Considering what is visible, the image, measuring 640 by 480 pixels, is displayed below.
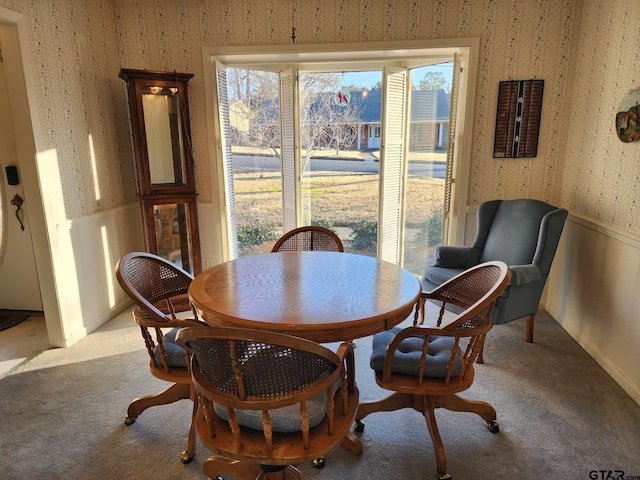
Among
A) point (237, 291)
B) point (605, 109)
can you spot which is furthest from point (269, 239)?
point (605, 109)

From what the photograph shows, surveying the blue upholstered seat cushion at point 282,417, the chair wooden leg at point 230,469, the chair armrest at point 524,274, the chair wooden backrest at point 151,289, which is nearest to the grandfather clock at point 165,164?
the chair wooden backrest at point 151,289

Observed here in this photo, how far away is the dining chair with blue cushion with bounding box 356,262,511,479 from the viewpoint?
1508 mm

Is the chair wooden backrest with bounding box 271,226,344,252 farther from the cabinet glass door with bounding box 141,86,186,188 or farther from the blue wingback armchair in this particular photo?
the cabinet glass door with bounding box 141,86,186,188

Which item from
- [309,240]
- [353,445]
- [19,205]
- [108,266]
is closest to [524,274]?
[309,240]

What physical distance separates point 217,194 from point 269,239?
2.61 ft

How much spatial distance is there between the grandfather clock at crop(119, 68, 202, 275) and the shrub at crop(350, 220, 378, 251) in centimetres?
159

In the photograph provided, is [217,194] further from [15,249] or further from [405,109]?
[405,109]

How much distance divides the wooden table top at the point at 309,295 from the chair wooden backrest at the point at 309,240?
1.39 ft

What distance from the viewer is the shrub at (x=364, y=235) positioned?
3996 millimetres

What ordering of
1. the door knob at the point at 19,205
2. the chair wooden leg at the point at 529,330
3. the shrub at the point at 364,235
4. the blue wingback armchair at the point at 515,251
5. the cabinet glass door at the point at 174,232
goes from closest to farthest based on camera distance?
1. the blue wingback armchair at the point at 515,251
2. the chair wooden leg at the point at 529,330
3. the door knob at the point at 19,205
4. the cabinet glass door at the point at 174,232
5. the shrub at the point at 364,235

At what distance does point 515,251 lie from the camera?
9.21ft

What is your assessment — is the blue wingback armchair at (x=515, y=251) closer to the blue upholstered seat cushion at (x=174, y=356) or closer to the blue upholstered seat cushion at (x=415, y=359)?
the blue upholstered seat cushion at (x=415, y=359)

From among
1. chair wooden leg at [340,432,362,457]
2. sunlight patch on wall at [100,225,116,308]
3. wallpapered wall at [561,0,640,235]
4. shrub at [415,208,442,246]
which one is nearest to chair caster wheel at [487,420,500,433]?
chair wooden leg at [340,432,362,457]

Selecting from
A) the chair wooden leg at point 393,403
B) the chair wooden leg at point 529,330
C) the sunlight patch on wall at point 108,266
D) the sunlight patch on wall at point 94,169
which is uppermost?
the sunlight patch on wall at point 94,169
